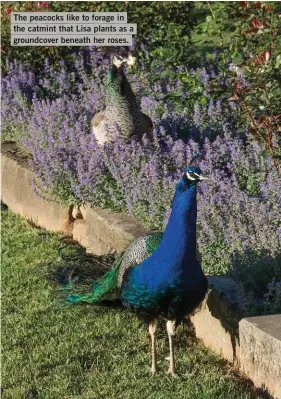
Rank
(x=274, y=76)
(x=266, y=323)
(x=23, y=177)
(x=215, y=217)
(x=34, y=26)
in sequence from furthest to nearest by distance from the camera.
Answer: (x=34, y=26) → (x=23, y=177) → (x=274, y=76) → (x=215, y=217) → (x=266, y=323)

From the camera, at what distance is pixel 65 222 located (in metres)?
7.41

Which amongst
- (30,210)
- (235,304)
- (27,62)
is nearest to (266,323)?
(235,304)

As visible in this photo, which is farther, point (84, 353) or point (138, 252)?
point (84, 353)

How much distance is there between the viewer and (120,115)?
695 cm

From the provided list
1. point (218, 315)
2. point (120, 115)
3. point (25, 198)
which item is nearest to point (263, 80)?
point (120, 115)

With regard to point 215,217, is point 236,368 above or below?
below

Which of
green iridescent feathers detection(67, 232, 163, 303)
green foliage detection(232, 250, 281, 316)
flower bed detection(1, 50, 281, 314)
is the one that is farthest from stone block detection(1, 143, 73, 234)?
green foliage detection(232, 250, 281, 316)

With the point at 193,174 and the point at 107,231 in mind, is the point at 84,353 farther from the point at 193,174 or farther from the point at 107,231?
the point at 193,174

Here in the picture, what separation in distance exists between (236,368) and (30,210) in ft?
11.8

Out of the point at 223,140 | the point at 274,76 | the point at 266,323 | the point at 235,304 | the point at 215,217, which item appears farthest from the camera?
the point at 223,140

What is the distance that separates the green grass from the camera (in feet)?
15.3

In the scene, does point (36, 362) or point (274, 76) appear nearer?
point (36, 362)

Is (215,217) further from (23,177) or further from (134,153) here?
(23,177)

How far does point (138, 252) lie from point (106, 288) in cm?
45
